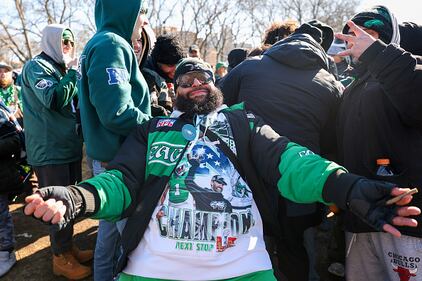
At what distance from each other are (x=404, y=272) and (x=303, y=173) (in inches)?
32.6

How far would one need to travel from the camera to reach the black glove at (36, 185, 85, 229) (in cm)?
140

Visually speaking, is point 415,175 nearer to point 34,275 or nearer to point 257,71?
point 257,71

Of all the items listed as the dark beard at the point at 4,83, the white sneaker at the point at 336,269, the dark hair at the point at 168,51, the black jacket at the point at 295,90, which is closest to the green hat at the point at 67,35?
the dark hair at the point at 168,51

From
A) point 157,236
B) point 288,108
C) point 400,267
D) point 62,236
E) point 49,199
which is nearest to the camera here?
point 49,199

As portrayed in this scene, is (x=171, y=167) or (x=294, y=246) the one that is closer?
(x=171, y=167)

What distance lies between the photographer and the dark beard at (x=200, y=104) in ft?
6.84

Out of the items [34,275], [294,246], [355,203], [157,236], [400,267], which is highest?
[355,203]

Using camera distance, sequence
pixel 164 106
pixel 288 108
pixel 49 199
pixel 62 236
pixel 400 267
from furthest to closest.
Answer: pixel 62 236 < pixel 164 106 < pixel 288 108 < pixel 400 267 < pixel 49 199

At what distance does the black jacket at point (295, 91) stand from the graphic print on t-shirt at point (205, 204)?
0.62 meters

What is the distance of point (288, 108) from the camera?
2352 millimetres

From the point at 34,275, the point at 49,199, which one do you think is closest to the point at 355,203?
the point at 49,199

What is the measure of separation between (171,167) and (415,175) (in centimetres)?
126

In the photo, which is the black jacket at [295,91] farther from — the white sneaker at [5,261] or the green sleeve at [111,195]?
the white sneaker at [5,261]

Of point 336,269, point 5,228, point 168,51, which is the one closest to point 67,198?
point 168,51
